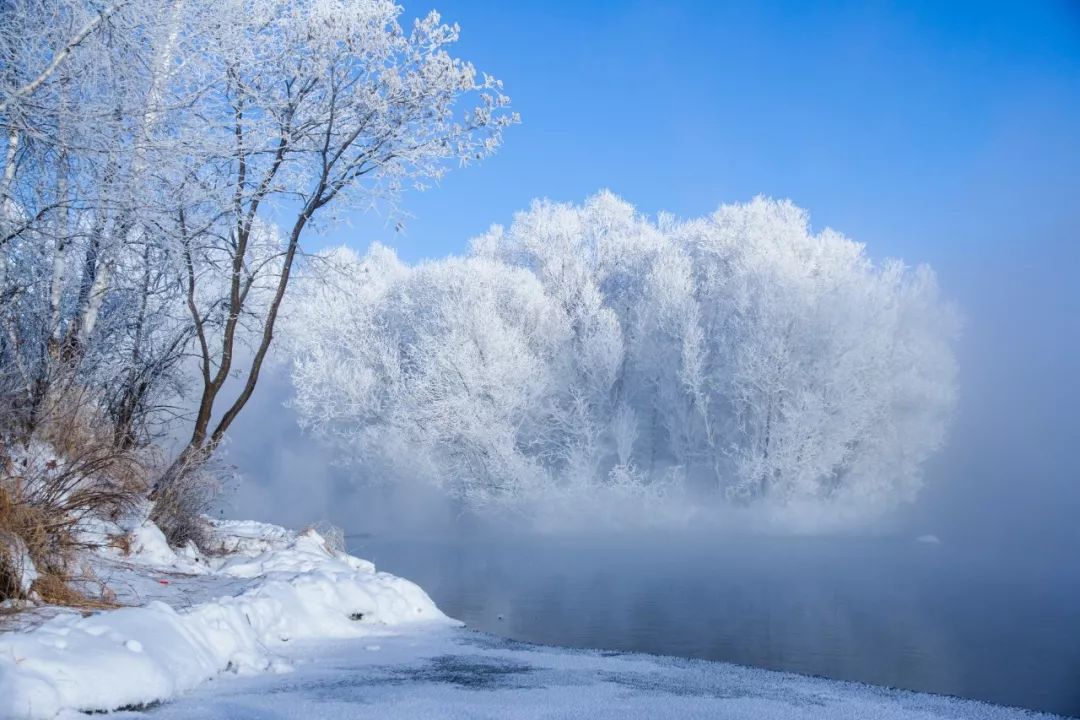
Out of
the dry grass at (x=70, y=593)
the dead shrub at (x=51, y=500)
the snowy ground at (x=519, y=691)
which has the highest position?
Result: the dead shrub at (x=51, y=500)

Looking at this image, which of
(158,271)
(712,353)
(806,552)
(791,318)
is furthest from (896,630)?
(712,353)

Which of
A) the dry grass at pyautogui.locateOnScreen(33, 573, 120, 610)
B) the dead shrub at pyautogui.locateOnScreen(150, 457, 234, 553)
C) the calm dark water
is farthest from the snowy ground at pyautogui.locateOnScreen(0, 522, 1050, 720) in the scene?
the calm dark water

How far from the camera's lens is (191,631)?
15.3 feet

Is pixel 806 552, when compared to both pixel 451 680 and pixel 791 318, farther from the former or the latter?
pixel 451 680

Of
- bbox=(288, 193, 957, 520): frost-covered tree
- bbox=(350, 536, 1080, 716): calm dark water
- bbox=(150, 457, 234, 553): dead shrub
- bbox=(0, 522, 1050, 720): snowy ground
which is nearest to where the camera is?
bbox=(0, 522, 1050, 720): snowy ground

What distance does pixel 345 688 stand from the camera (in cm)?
455

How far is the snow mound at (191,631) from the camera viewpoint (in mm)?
3555

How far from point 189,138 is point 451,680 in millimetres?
4753

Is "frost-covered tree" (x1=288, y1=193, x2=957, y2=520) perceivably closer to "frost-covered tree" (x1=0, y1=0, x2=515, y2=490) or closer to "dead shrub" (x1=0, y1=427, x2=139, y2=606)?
"frost-covered tree" (x1=0, y1=0, x2=515, y2=490)

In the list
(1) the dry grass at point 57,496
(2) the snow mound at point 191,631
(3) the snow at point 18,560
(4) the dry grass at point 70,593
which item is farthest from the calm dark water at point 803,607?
(3) the snow at point 18,560

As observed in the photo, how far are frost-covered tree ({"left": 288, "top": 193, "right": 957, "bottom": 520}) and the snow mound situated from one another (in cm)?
1840

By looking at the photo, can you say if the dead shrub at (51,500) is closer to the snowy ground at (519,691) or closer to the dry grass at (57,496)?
the dry grass at (57,496)

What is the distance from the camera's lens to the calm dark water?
8.85 metres

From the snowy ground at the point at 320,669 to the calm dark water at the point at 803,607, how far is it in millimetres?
3060
